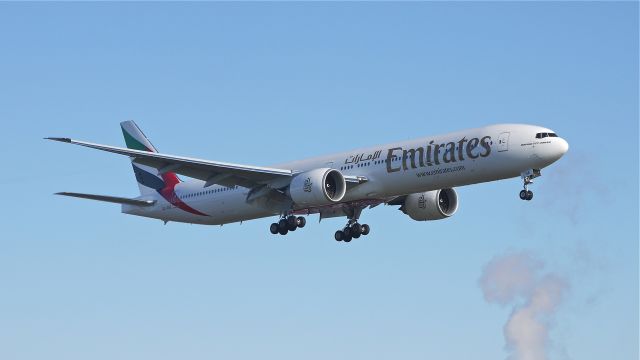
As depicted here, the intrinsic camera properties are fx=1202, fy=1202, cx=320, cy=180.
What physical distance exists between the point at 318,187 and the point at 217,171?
577cm

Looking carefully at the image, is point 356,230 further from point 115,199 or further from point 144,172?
point 144,172

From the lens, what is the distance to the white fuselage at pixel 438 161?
57.1m

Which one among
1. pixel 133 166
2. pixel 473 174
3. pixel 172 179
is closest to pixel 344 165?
pixel 473 174

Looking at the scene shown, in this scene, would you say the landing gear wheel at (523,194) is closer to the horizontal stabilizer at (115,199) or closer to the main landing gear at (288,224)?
the main landing gear at (288,224)

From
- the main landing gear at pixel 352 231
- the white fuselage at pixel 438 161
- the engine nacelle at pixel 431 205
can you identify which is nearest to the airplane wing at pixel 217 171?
the white fuselage at pixel 438 161

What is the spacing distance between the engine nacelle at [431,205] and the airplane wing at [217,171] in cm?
787

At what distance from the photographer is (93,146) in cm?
5650

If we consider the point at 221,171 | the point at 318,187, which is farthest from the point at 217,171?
the point at 318,187

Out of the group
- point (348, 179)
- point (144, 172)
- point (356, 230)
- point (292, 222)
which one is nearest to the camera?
point (348, 179)

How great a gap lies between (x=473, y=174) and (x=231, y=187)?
14.1 meters

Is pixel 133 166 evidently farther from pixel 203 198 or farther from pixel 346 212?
pixel 346 212

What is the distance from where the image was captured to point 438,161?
58.7 meters

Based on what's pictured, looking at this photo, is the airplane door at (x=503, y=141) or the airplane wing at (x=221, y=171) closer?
the airplane door at (x=503, y=141)

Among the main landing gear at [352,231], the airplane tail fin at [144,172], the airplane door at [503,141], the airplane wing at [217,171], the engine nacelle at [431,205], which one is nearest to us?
the airplane door at [503,141]
